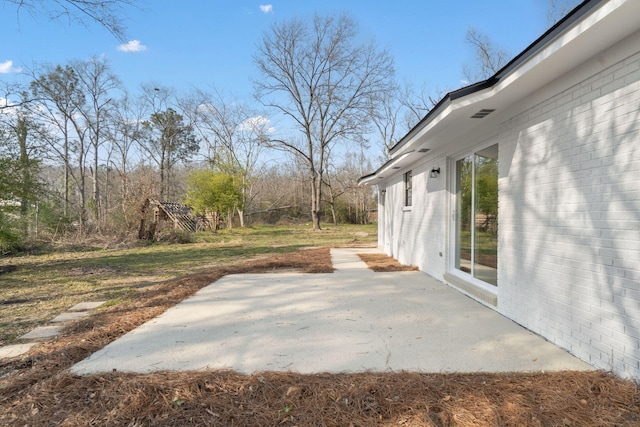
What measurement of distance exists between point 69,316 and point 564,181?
561 centimetres

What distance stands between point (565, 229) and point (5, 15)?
25.0 ft

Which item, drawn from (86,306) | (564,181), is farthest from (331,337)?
(86,306)

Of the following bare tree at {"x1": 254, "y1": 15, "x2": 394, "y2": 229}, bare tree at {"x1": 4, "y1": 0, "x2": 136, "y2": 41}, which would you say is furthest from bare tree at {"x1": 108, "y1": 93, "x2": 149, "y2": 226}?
→ bare tree at {"x1": 4, "y1": 0, "x2": 136, "y2": 41}

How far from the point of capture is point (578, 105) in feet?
8.63

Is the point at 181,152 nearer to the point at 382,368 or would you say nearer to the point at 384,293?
the point at 384,293

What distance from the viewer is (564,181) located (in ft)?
9.12

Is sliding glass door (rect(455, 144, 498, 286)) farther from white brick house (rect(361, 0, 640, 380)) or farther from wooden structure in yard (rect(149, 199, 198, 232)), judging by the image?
wooden structure in yard (rect(149, 199, 198, 232))

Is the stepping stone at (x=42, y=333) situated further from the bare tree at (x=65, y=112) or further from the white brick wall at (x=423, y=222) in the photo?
the bare tree at (x=65, y=112)

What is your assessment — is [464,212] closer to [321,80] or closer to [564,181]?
[564,181]

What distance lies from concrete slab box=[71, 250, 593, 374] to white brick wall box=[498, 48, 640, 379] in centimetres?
28

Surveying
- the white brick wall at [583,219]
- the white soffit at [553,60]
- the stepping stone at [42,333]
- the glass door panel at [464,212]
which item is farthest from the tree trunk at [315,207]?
the white brick wall at [583,219]

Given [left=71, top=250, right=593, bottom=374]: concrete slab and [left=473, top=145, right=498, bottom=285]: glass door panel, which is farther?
[left=473, top=145, right=498, bottom=285]: glass door panel

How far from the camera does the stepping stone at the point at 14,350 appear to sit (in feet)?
9.61

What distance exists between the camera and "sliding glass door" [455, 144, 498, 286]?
4223 millimetres
